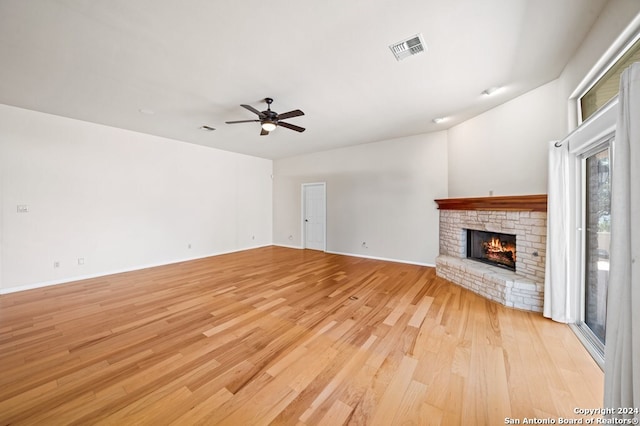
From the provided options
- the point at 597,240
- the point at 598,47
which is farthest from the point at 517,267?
the point at 598,47

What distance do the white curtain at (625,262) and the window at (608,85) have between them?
1.02 meters

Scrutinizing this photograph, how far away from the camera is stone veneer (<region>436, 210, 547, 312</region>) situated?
9.57 feet

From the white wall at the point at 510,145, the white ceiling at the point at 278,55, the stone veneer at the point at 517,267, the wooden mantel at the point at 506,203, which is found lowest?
the stone veneer at the point at 517,267

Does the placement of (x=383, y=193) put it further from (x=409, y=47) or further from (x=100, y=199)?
(x=100, y=199)

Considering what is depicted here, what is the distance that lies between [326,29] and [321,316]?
3.04 meters

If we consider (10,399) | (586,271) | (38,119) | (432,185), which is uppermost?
(38,119)

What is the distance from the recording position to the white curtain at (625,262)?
3.51 ft

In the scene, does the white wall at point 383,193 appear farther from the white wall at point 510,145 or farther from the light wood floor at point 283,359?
the light wood floor at point 283,359

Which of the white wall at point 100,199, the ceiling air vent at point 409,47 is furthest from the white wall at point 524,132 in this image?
Result: the white wall at point 100,199

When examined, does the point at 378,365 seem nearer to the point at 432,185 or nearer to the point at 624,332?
the point at 624,332

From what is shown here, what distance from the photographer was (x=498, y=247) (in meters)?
3.82

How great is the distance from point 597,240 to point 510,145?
5.63 ft

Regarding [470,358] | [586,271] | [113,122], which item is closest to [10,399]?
[470,358]

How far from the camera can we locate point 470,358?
78.4 inches
